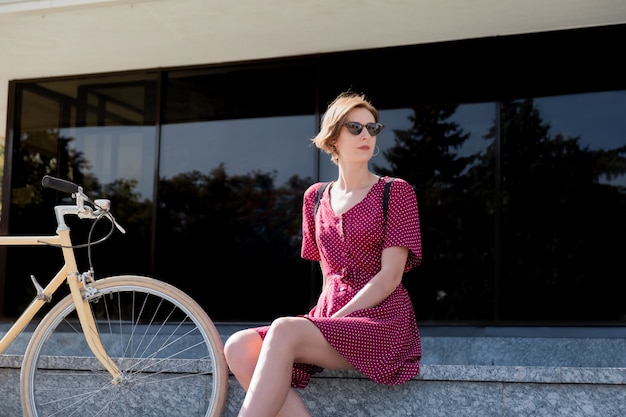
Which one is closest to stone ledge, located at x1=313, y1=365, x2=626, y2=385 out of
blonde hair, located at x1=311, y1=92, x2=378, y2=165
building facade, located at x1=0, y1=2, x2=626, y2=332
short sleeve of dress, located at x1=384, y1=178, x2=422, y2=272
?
short sleeve of dress, located at x1=384, y1=178, x2=422, y2=272

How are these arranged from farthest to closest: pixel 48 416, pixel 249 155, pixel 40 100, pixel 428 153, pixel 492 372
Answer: pixel 40 100
pixel 249 155
pixel 428 153
pixel 48 416
pixel 492 372

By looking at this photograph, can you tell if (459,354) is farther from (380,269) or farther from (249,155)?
(380,269)

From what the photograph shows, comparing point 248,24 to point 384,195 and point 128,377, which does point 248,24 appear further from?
point 128,377

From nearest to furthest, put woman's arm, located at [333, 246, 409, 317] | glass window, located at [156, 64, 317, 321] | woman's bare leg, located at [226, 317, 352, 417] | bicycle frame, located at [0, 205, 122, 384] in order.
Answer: woman's bare leg, located at [226, 317, 352, 417] < woman's arm, located at [333, 246, 409, 317] < bicycle frame, located at [0, 205, 122, 384] < glass window, located at [156, 64, 317, 321]

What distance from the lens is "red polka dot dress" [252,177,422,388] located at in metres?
2.95

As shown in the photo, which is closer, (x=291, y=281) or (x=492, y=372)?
(x=492, y=372)

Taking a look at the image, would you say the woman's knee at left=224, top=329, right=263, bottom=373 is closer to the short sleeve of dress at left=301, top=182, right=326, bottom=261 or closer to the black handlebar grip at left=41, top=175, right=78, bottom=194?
the short sleeve of dress at left=301, top=182, right=326, bottom=261

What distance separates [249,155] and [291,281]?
51.0 inches

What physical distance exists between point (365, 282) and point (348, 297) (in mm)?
101

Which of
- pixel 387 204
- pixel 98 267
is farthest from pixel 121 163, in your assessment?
pixel 387 204

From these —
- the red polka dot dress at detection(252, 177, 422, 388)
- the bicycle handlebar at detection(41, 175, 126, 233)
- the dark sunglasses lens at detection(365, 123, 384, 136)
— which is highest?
the dark sunglasses lens at detection(365, 123, 384, 136)

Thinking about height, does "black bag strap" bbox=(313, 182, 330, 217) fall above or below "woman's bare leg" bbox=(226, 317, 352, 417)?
above

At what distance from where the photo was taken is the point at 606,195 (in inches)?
241

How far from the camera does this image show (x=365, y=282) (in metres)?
3.17
